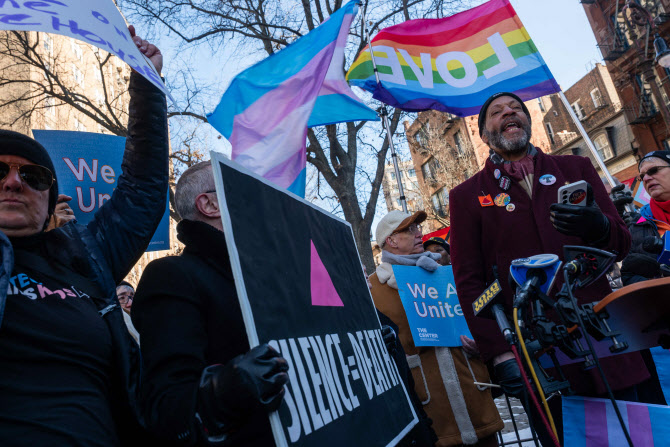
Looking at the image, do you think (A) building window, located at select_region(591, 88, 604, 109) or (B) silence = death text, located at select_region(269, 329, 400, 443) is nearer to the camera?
(B) silence = death text, located at select_region(269, 329, 400, 443)

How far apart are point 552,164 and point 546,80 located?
3.26 meters

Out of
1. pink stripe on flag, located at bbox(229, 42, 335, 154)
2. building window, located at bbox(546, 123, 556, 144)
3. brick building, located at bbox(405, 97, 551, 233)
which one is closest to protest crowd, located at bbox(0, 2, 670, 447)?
pink stripe on flag, located at bbox(229, 42, 335, 154)

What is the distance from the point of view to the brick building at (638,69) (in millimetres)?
24281

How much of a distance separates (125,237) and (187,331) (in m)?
0.84

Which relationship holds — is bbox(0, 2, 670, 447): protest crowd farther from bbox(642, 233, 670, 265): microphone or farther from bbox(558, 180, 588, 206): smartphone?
bbox(642, 233, 670, 265): microphone

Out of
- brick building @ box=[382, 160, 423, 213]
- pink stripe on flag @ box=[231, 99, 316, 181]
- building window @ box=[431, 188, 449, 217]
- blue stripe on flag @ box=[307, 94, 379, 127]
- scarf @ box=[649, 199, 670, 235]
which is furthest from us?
building window @ box=[431, 188, 449, 217]

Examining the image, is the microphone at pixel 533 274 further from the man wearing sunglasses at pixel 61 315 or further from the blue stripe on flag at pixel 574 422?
the man wearing sunglasses at pixel 61 315

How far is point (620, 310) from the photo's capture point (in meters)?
1.56

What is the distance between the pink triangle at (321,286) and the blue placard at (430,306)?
67.7 inches

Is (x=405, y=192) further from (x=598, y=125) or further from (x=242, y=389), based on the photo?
(x=242, y=389)

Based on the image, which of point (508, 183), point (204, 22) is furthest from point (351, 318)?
point (204, 22)

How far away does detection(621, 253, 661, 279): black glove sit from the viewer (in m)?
3.64

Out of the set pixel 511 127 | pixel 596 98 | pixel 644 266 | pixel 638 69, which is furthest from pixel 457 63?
pixel 596 98

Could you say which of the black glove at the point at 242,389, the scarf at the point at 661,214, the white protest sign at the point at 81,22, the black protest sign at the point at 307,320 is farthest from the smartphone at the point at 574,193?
the scarf at the point at 661,214
